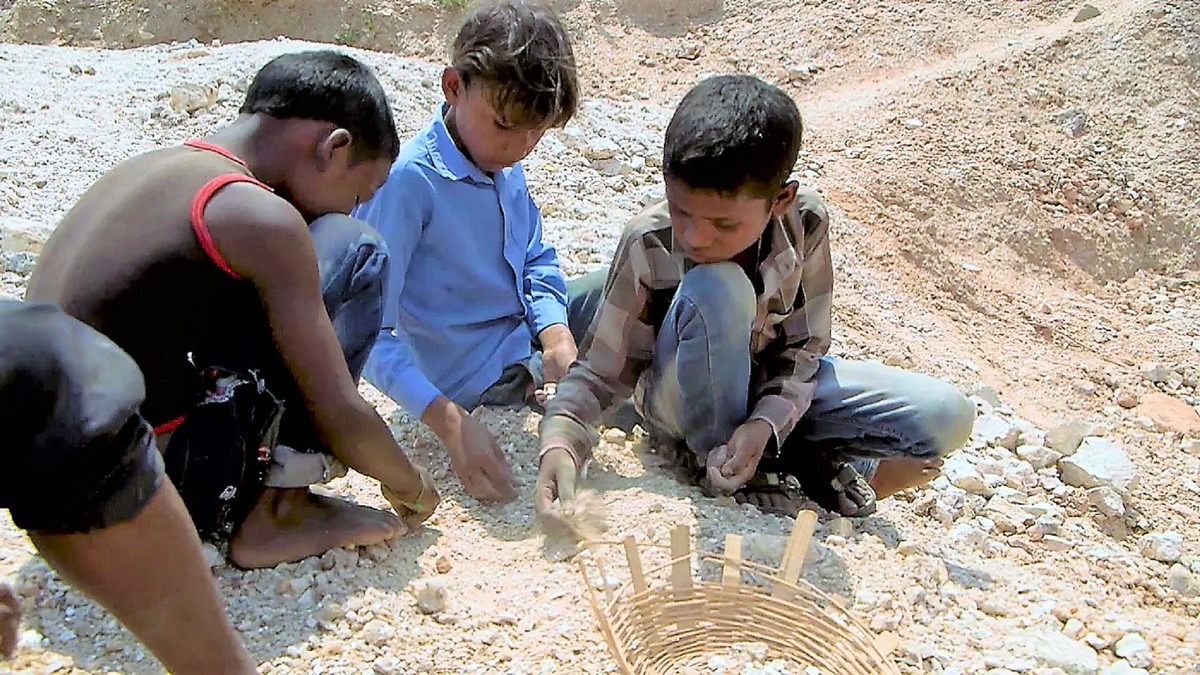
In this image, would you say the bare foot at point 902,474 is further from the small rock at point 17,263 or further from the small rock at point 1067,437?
the small rock at point 17,263

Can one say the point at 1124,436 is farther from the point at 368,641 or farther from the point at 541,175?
the point at 368,641

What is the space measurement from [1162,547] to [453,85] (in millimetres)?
1930

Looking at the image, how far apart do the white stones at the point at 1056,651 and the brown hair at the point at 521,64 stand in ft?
4.55

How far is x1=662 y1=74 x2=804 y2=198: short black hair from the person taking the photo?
2.12 metres

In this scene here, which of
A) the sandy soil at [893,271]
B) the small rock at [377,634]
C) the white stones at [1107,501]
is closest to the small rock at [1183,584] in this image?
the sandy soil at [893,271]

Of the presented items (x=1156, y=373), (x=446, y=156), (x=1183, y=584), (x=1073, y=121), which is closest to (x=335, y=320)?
(x=446, y=156)

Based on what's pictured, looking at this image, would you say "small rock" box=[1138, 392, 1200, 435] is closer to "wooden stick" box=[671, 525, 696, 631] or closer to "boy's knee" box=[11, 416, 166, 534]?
"wooden stick" box=[671, 525, 696, 631]

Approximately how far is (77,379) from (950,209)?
161 inches

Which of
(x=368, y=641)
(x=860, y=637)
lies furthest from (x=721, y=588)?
(x=368, y=641)

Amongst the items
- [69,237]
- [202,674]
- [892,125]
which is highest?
[69,237]

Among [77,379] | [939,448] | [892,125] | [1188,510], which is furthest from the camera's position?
[892,125]

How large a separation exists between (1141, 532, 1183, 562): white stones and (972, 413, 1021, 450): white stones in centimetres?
44

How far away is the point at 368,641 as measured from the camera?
1.90 metres

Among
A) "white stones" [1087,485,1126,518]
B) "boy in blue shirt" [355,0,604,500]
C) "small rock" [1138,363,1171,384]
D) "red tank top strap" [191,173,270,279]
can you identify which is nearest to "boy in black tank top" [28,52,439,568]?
"red tank top strap" [191,173,270,279]
